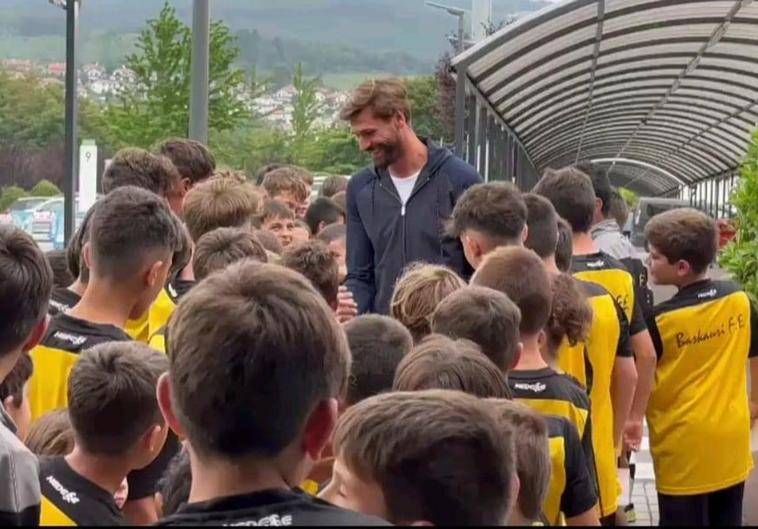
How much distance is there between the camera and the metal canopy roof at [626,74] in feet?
47.6

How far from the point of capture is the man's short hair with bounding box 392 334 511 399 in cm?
354

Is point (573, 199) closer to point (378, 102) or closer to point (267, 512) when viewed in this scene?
point (378, 102)

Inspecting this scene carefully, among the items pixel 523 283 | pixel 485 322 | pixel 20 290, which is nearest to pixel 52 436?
pixel 20 290

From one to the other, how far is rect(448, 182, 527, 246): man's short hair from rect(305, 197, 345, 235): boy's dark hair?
458cm

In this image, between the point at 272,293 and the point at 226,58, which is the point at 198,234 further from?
the point at 226,58

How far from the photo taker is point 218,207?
643 cm

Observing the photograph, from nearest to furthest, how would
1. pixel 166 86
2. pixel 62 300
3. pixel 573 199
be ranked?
pixel 62 300, pixel 573 199, pixel 166 86

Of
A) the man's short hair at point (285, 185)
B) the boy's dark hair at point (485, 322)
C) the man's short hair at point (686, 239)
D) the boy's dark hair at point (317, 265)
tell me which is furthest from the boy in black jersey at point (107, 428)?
the man's short hair at point (285, 185)

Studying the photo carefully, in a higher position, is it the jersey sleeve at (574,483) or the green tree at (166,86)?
Answer: the green tree at (166,86)

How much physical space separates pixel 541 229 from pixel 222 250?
54.1 inches

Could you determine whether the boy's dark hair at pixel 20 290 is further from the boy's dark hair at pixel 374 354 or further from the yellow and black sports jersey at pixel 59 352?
the yellow and black sports jersey at pixel 59 352

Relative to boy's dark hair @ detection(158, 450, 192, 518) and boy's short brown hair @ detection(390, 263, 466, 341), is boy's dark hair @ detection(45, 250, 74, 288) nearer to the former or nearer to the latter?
boy's short brown hair @ detection(390, 263, 466, 341)

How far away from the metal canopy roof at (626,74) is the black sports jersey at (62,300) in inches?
354

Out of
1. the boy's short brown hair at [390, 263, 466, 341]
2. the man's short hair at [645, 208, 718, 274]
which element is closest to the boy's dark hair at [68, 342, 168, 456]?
the boy's short brown hair at [390, 263, 466, 341]
